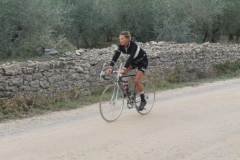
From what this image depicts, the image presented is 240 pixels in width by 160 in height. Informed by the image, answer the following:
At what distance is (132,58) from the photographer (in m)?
7.48

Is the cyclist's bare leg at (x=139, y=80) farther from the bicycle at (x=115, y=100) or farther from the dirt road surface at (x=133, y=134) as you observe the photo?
the dirt road surface at (x=133, y=134)

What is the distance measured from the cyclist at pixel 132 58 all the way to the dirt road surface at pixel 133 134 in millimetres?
652

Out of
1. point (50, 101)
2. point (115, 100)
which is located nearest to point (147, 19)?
point (50, 101)

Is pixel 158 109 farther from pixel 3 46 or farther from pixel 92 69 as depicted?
pixel 3 46

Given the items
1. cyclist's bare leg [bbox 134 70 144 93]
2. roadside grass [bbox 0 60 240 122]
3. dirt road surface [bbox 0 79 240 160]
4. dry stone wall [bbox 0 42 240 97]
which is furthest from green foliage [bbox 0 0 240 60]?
cyclist's bare leg [bbox 134 70 144 93]

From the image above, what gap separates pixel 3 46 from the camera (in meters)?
14.4

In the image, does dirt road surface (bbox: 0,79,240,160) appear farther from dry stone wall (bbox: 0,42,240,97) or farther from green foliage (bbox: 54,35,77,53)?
green foliage (bbox: 54,35,77,53)

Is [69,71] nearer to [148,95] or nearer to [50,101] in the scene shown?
[50,101]

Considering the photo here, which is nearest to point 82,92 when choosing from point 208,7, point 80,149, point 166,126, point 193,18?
point 166,126

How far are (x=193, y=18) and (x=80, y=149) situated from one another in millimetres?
20456

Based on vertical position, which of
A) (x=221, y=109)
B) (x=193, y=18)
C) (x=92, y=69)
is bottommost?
(x=221, y=109)

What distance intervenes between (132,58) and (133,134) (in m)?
1.69

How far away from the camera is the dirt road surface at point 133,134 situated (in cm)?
552

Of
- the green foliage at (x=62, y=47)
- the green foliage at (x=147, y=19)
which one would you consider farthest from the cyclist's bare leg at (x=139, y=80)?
the green foliage at (x=147, y=19)
